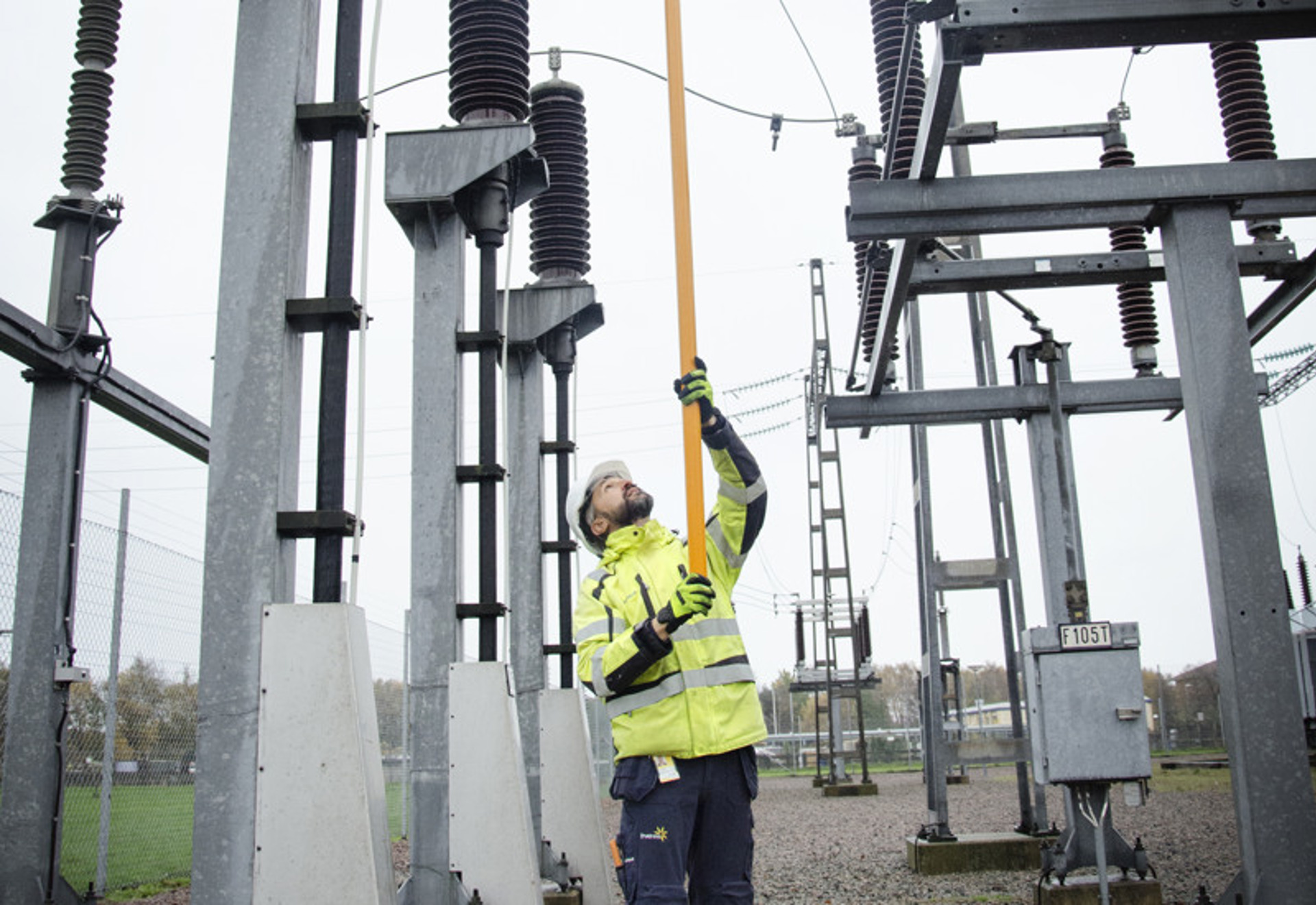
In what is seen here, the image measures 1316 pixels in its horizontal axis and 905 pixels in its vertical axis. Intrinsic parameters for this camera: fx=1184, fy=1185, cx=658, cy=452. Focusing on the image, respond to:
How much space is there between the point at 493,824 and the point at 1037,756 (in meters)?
2.84

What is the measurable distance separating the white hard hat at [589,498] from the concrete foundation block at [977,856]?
4868 millimetres

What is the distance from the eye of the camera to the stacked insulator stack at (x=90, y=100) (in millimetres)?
7410

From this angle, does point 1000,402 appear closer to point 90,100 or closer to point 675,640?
point 675,640

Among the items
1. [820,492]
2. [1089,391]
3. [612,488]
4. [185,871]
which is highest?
[820,492]

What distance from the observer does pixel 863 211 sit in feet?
17.6

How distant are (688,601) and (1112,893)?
3.96 meters

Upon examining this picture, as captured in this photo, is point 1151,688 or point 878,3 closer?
point 878,3

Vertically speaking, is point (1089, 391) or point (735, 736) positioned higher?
point (1089, 391)

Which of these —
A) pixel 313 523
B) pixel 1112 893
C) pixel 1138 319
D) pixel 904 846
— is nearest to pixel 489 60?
pixel 313 523

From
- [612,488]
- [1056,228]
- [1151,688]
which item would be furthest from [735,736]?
[1151,688]

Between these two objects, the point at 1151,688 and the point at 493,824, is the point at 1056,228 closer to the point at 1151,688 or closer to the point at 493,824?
the point at 493,824

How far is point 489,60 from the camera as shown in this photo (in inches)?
253

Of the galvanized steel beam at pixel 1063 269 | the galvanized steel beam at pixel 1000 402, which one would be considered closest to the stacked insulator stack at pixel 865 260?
the galvanized steel beam at pixel 1000 402

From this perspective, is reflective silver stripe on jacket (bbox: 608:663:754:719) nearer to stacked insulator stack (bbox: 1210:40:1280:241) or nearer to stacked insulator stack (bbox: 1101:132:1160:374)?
stacked insulator stack (bbox: 1210:40:1280:241)
